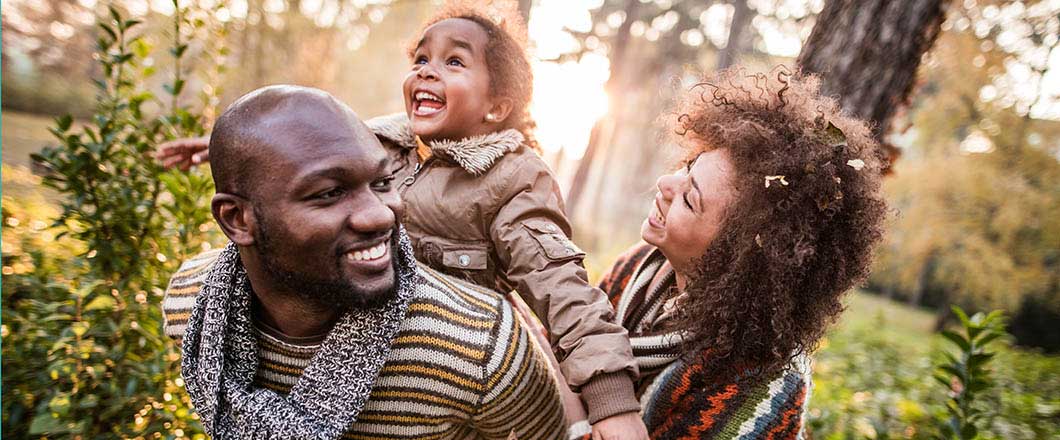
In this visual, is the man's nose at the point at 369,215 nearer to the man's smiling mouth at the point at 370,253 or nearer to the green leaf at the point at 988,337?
the man's smiling mouth at the point at 370,253

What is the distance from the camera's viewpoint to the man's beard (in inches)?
57.9

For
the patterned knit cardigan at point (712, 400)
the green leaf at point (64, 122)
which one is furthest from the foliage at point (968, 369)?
the green leaf at point (64, 122)

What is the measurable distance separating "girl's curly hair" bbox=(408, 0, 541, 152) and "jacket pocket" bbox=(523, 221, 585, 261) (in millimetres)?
613

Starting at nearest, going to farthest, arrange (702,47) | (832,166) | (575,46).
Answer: (832,166) → (575,46) → (702,47)

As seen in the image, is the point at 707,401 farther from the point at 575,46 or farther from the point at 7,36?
the point at 575,46

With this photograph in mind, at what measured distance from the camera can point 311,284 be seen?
1.50 metres

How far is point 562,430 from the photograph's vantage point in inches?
78.1

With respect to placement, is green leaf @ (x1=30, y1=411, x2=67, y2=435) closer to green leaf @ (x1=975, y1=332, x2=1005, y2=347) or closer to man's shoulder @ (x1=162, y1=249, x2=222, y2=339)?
man's shoulder @ (x1=162, y1=249, x2=222, y2=339)

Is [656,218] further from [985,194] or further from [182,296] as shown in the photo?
[985,194]

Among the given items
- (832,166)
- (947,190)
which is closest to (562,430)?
(832,166)

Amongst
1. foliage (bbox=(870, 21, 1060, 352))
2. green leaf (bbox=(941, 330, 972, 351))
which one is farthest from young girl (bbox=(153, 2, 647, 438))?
foliage (bbox=(870, 21, 1060, 352))

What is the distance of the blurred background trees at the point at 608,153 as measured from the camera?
7.93ft

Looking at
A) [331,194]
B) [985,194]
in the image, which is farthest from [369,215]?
[985,194]

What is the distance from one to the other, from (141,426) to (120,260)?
0.70 metres
